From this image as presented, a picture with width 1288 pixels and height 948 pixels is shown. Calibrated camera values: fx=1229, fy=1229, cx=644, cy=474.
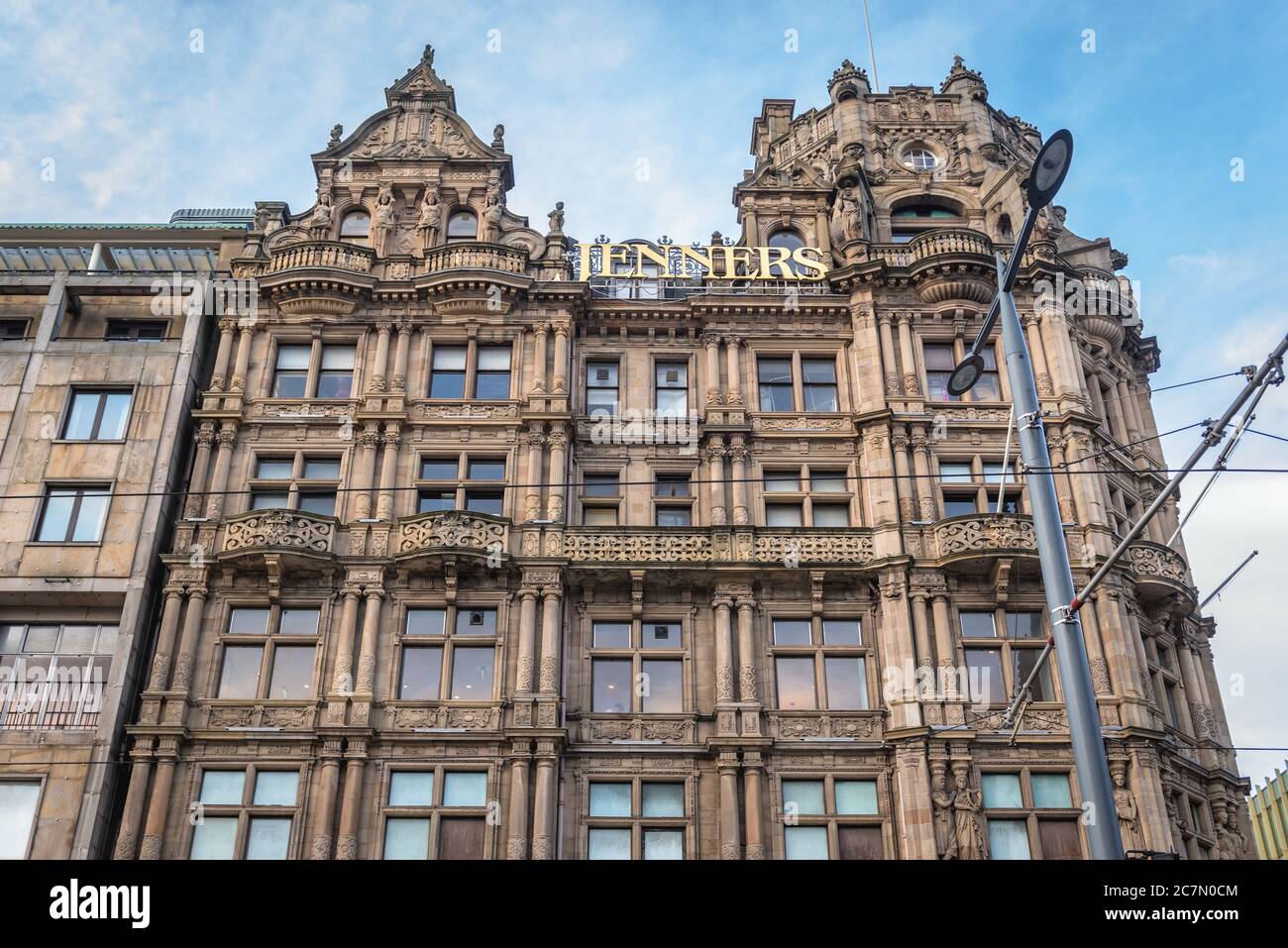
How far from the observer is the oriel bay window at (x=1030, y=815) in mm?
29562

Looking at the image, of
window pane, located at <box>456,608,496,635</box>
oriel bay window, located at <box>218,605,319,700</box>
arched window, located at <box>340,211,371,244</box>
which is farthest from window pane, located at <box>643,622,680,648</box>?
arched window, located at <box>340,211,371,244</box>

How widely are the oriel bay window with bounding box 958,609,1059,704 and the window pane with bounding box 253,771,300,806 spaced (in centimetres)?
1722

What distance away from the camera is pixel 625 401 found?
37281mm

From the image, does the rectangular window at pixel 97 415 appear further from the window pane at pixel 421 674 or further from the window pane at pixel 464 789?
the window pane at pixel 464 789

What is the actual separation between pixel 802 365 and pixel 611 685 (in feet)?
39.0

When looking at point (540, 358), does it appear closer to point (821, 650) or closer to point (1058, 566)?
point (821, 650)

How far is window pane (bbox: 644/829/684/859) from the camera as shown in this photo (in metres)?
29.9

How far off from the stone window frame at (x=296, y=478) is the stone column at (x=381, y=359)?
235 cm

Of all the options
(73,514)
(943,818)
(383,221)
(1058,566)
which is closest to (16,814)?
(73,514)

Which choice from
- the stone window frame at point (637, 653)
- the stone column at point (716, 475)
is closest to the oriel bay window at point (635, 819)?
the stone window frame at point (637, 653)

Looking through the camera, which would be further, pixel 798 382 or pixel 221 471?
pixel 798 382

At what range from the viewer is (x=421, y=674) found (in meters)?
32.1

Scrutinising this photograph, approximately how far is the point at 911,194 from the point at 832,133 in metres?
4.40

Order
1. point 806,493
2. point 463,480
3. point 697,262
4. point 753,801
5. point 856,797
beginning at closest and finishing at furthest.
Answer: point 753,801
point 856,797
point 463,480
point 806,493
point 697,262
